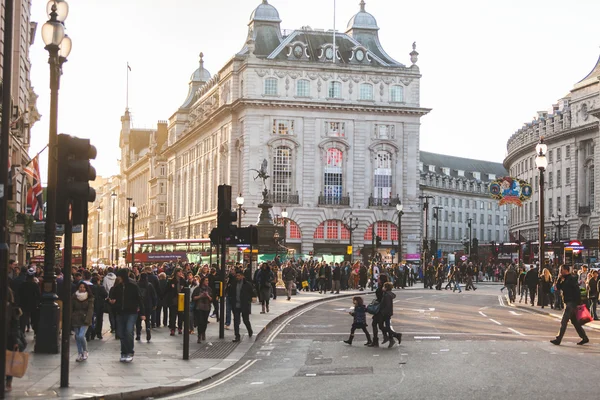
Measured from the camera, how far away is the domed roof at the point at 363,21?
11275 cm

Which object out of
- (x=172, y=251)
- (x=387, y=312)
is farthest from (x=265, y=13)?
(x=387, y=312)

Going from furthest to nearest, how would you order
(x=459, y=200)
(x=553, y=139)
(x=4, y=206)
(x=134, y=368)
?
(x=459, y=200) → (x=553, y=139) → (x=134, y=368) → (x=4, y=206)

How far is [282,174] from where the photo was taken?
102625 mm

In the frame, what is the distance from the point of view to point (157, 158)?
15700 centimetres

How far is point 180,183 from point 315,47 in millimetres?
36869

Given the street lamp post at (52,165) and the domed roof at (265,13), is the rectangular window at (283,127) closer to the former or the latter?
the domed roof at (265,13)

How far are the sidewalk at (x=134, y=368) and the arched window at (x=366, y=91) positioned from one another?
79226mm

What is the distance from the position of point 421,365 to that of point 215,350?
528 cm

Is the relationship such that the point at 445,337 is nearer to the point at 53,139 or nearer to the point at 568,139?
the point at 53,139

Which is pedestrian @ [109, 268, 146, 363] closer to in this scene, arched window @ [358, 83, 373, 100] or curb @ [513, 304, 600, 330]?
curb @ [513, 304, 600, 330]

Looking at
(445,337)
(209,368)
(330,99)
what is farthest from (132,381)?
(330,99)

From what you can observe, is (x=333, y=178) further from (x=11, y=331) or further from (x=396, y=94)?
(x=11, y=331)

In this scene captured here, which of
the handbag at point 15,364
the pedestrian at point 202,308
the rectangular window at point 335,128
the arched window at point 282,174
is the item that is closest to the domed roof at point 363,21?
the rectangular window at point 335,128

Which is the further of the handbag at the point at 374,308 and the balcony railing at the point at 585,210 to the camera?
the balcony railing at the point at 585,210
